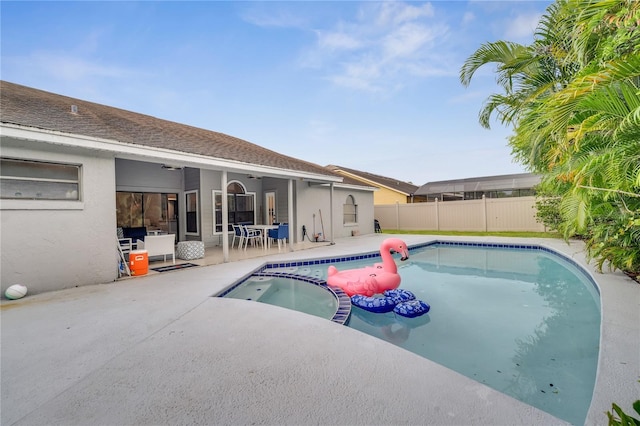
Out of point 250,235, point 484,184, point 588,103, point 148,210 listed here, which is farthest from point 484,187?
point 588,103

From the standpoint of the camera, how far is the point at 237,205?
12828 mm

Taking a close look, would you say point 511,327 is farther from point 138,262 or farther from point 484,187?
point 484,187

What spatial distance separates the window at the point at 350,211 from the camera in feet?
55.4

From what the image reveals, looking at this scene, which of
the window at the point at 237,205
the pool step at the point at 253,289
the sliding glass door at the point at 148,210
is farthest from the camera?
the window at the point at 237,205

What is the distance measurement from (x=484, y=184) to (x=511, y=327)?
23849mm

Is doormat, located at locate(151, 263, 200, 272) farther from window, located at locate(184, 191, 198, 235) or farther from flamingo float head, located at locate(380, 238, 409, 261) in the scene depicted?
flamingo float head, located at locate(380, 238, 409, 261)

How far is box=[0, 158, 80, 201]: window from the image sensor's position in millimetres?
5395

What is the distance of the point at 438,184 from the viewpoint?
2838 centimetres

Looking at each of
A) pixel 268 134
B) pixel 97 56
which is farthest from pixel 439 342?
pixel 268 134

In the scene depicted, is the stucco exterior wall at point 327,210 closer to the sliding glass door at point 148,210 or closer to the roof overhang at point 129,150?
the roof overhang at point 129,150

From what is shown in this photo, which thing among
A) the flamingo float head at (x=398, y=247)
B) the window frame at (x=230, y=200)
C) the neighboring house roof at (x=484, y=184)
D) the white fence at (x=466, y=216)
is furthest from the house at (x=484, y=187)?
the flamingo float head at (x=398, y=247)

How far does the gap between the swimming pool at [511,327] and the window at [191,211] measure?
489cm

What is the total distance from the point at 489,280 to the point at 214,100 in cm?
1448

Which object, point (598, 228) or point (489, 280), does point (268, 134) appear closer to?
point (489, 280)
